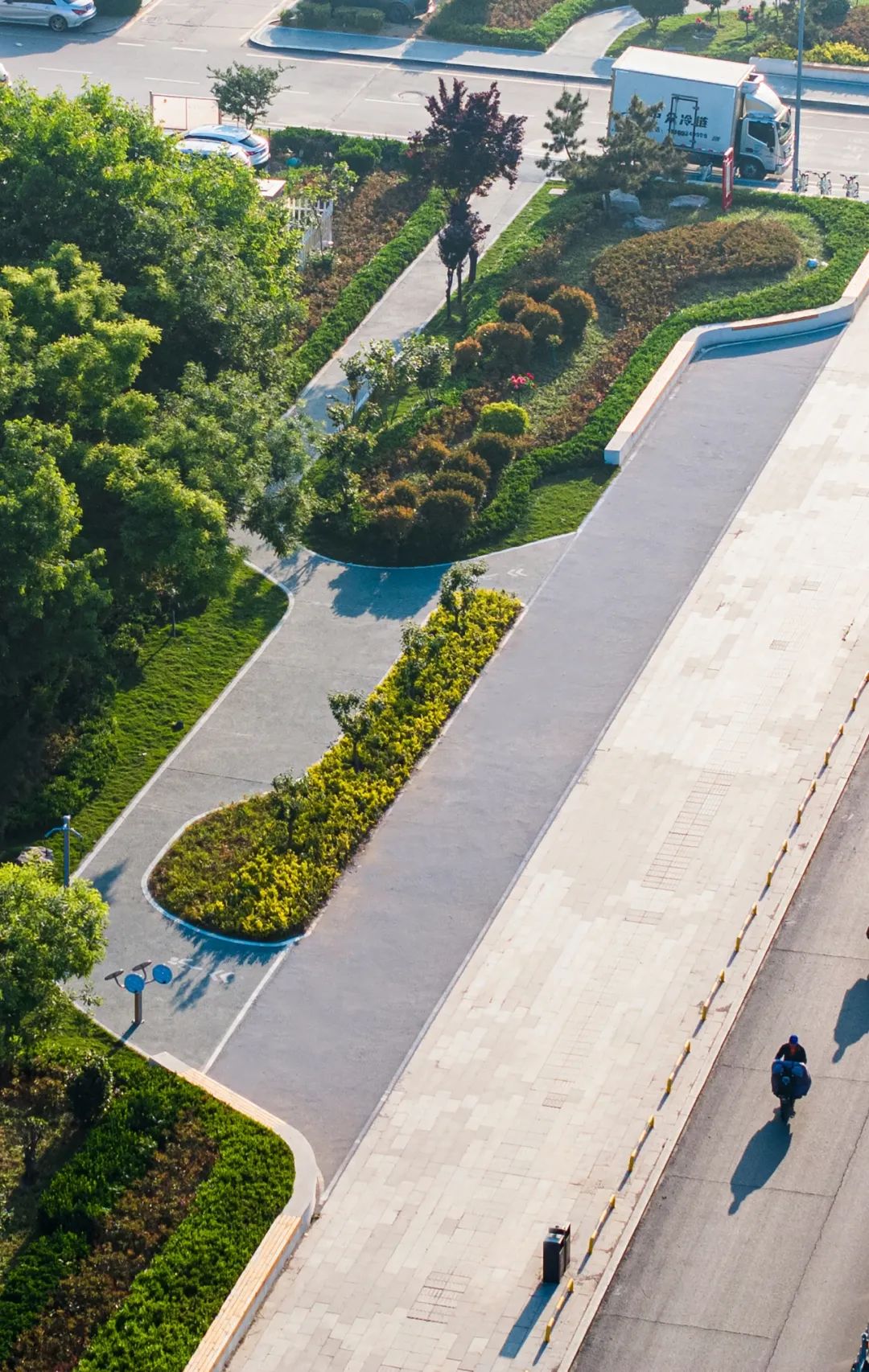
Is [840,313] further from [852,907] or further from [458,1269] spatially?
[458,1269]

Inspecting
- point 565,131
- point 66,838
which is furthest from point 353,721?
point 565,131

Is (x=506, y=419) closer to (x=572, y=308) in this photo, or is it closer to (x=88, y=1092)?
(x=572, y=308)

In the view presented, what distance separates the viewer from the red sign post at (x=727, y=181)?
6006 cm

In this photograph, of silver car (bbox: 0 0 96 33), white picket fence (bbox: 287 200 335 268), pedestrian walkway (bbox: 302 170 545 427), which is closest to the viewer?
pedestrian walkway (bbox: 302 170 545 427)

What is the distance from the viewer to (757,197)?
6128 cm

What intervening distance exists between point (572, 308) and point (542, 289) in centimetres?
167

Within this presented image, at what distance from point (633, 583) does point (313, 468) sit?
26.2 feet

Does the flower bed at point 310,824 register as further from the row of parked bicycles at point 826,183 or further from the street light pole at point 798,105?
the street light pole at point 798,105

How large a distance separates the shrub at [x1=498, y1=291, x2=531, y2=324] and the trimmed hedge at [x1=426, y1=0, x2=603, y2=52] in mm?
19969

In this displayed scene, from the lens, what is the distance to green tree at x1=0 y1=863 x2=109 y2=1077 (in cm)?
3114

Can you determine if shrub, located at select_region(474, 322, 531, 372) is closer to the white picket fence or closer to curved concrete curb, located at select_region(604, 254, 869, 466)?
curved concrete curb, located at select_region(604, 254, 869, 466)

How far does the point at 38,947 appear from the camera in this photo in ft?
102

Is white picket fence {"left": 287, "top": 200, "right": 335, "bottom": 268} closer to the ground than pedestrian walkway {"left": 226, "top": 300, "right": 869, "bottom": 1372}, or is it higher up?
higher up

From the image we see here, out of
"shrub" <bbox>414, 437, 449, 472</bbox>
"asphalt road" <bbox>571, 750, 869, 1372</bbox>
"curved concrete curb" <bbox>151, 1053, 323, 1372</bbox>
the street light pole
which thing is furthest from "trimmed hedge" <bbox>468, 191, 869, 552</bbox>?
"curved concrete curb" <bbox>151, 1053, 323, 1372</bbox>
